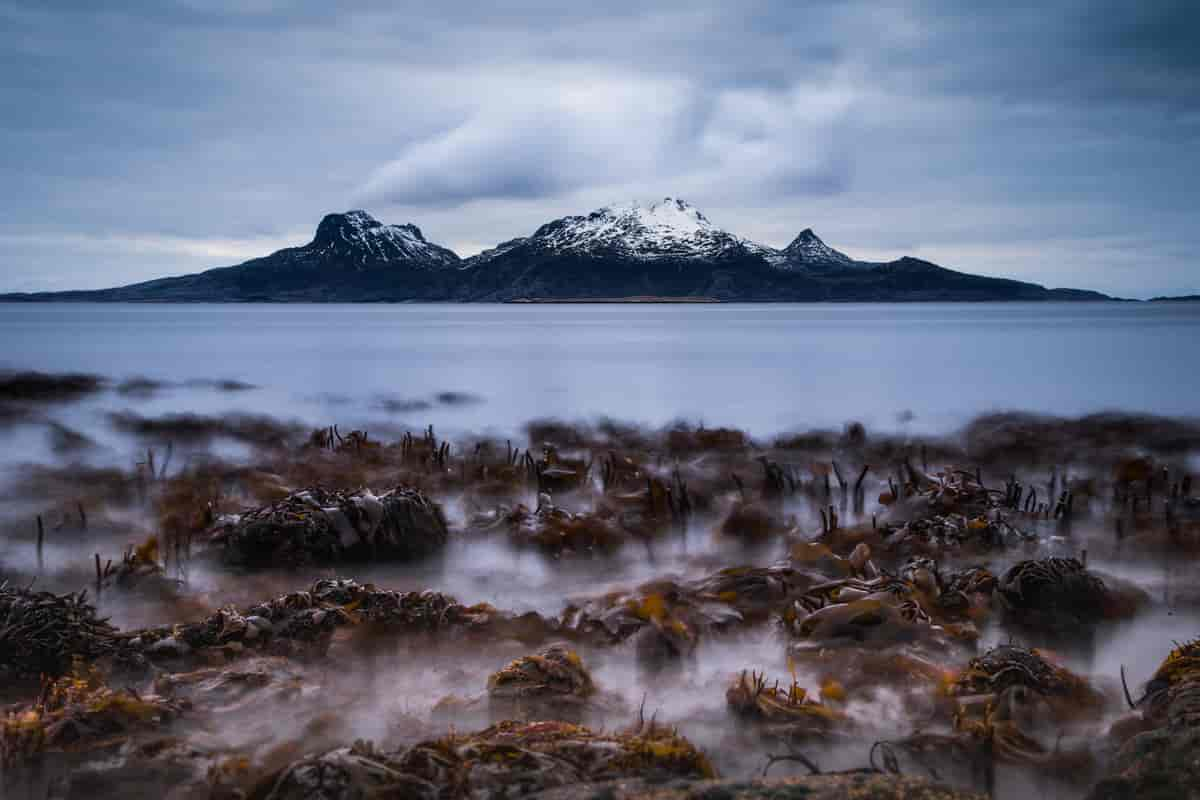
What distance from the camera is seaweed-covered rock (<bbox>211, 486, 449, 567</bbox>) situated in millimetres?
7004

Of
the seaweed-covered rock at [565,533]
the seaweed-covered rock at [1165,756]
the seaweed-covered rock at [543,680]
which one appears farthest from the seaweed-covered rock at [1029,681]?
the seaweed-covered rock at [565,533]

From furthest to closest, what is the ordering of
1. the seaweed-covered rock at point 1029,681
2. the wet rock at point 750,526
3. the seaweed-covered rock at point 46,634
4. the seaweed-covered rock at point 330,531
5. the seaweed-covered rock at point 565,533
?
1. the wet rock at point 750,526
2. the seaweed-covered rock at point 565,533
3. the seaweed-covered rock at point 330,531
4. the seaweed-covered rock at point 46,634
5. the seaweed-covered rock at point 1029,681

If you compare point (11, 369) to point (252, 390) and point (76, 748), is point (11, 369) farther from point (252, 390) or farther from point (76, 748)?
point (76, 748)

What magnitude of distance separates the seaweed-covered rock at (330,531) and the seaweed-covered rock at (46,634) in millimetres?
1939

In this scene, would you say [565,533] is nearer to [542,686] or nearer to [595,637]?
[595,637]

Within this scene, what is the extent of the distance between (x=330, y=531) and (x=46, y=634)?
8.35 feet

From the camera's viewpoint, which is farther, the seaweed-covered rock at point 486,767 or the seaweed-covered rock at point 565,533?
the seaweed-covered rock at point 565,533

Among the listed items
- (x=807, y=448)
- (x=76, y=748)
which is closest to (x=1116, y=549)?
(x=807, y=448)

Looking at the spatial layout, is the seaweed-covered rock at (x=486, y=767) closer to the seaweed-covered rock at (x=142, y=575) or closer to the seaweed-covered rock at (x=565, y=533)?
the seaweed-covered rock at (x=142, y=575)

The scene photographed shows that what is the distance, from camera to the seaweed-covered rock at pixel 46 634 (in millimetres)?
4562

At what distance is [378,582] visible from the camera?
22.3 feet

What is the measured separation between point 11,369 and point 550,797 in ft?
122

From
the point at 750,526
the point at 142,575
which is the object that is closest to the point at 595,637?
the point at 750,526

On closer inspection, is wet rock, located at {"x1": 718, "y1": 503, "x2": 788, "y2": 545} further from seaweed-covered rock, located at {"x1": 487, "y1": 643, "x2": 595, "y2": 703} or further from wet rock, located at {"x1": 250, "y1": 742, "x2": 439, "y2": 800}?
wet rock, located at {"x1": 250, "y1": 742, "x2": 439, "y2": 800}
